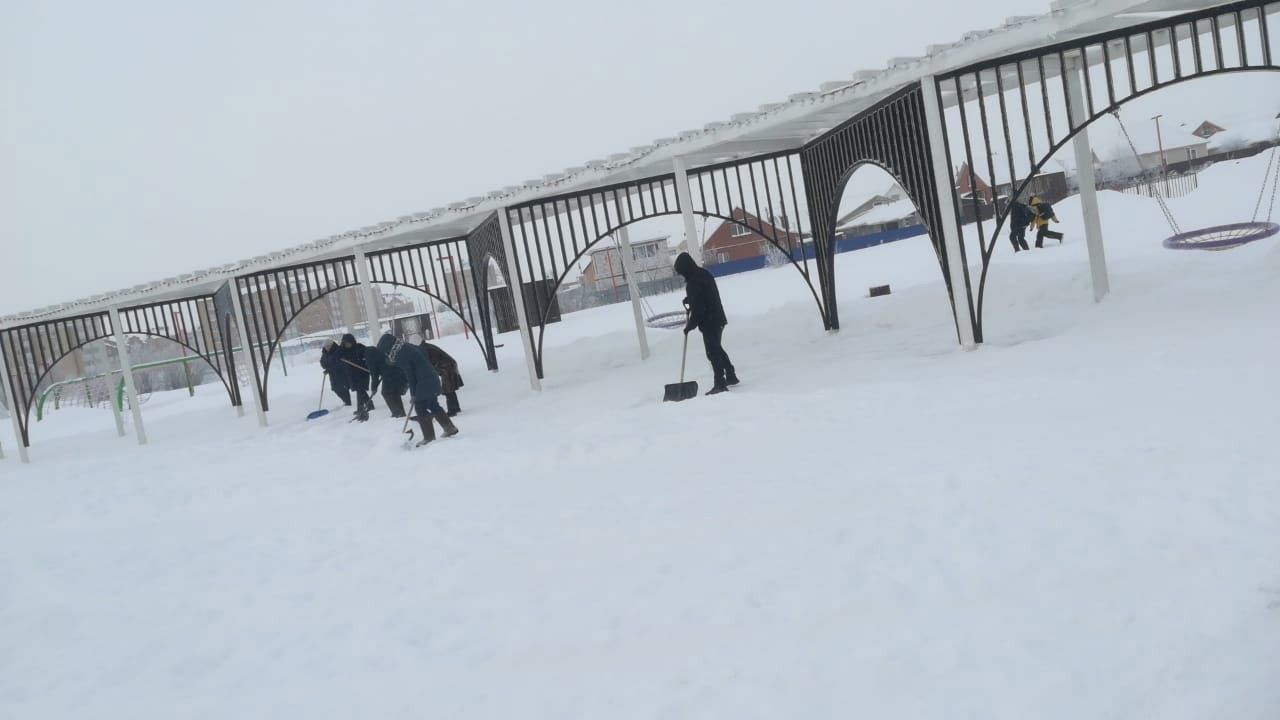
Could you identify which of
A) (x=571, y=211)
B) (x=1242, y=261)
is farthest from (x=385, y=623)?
(x=1242, y=261)

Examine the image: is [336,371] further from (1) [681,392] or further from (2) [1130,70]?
(2) [1130,70]

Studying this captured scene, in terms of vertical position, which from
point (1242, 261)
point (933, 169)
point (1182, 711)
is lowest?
point (1182, 711)

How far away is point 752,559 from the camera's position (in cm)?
509

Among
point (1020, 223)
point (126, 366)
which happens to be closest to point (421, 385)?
point (126, 366)

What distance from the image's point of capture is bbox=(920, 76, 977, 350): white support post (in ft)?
31.6

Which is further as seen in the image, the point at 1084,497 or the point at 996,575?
the point at 1084,497

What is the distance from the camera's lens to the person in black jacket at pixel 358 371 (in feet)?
46.9

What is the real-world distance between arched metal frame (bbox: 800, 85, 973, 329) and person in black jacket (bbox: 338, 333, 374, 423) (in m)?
7.68

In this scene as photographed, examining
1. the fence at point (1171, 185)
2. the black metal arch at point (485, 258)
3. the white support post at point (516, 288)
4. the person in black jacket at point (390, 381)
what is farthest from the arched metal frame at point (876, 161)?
the fence at point (1171, 185)

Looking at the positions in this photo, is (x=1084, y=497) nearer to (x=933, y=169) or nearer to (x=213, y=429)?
(x=933, y=169)

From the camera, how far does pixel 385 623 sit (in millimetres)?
5203

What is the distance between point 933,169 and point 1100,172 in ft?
145

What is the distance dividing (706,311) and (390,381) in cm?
508

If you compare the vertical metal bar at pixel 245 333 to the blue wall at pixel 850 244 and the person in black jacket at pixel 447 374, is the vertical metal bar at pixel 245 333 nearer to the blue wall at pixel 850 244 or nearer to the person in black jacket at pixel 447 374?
the person in black jacket at pixel 447 374
